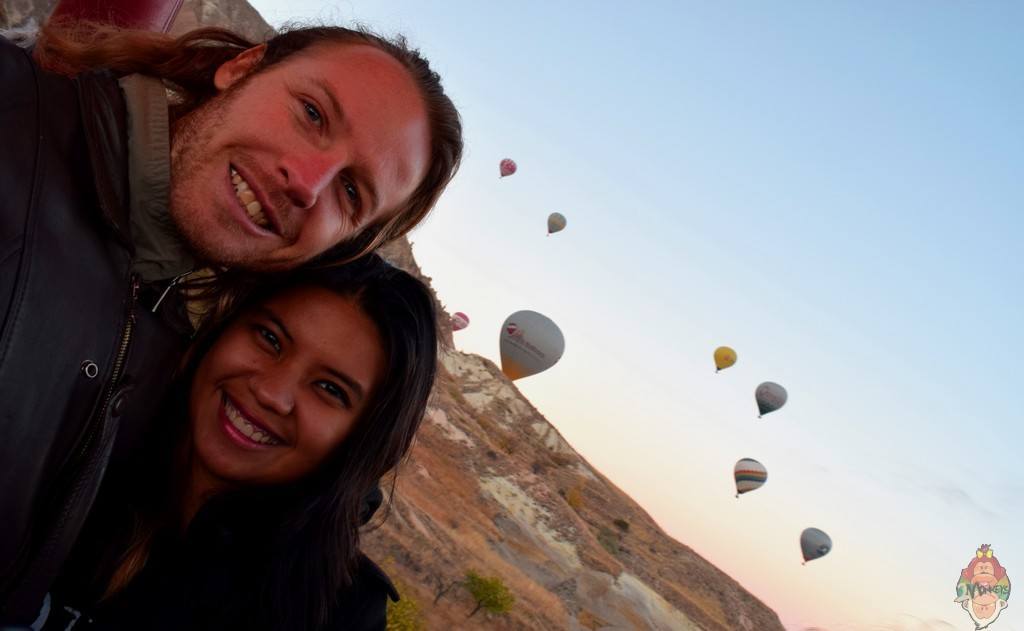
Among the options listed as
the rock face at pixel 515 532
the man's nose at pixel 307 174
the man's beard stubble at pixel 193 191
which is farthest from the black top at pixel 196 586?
the rock face at pixel 515 532

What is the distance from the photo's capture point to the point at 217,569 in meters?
3.48

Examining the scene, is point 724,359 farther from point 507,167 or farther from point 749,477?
point 507,167

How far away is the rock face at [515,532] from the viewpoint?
2194 cm

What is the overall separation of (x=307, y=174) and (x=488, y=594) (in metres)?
20.8

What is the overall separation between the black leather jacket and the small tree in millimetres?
20483

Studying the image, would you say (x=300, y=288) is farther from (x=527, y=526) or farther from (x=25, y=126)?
(x=527, y=526)

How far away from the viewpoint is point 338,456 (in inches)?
150

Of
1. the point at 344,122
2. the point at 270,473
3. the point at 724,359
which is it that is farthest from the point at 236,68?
the point at 724,359

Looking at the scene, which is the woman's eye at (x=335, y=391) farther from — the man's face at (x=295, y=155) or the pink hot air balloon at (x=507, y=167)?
the pink hot air balloon at (x=507, y=167)

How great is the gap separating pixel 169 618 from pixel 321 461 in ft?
3.06

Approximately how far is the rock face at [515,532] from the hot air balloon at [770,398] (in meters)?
12.5

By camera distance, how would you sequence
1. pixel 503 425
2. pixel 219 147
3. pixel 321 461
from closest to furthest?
pixel 219 147 → pixel 321 461 → pixel 503 425

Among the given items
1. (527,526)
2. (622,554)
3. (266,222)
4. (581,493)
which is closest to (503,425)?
(581,493)

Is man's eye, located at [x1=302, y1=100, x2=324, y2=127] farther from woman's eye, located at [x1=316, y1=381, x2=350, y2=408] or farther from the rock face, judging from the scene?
the rock face
